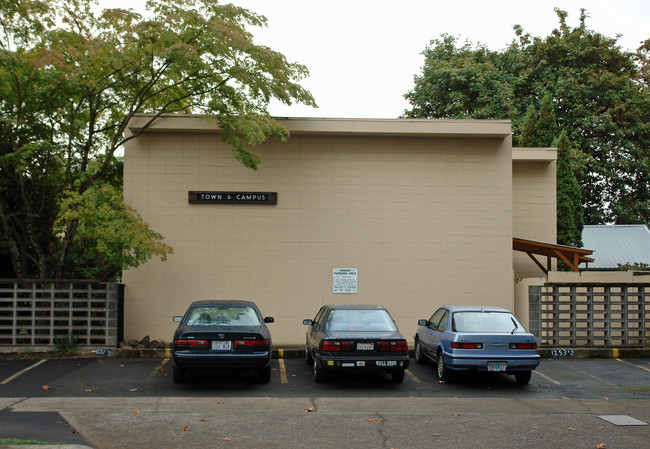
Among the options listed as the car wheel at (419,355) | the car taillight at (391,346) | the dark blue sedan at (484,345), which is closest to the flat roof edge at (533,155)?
the car wheel at (419,355)

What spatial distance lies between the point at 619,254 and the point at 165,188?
67.9 ft

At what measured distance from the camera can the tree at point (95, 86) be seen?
13.5 m

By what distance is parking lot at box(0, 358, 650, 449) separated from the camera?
24.7 feet

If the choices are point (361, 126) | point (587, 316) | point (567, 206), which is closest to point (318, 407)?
point (361, 126)

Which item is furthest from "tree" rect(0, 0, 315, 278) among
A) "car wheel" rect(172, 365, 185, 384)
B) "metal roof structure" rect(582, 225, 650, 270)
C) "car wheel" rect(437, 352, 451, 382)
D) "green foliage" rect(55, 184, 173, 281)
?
"metal roof structure" rect(582, 225, 650, 270)

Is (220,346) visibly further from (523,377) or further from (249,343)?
(523,377)

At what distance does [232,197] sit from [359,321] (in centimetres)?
611

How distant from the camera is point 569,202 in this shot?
22188 mm

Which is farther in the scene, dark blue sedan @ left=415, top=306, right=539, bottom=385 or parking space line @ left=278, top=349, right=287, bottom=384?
parking space line @ left=278, top=349, right=287, bottom=384

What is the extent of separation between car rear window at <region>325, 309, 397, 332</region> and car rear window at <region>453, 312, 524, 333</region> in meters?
1.29

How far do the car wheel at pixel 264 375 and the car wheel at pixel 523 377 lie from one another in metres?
4.77

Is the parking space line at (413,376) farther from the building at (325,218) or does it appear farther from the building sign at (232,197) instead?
the building sign at (232,197)

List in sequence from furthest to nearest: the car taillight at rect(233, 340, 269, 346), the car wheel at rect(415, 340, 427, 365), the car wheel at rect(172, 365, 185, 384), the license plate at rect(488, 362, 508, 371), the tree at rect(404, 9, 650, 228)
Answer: the tree at rect(404, 9, 650, 228)
the car wheel at rect(415, 340, 427, 365)
the car wheel at rect(172, 365, 185, 384)
the license plate at rect(488, 362, 508, 371)
the car taillight at rect(233, 340, 269, 346)

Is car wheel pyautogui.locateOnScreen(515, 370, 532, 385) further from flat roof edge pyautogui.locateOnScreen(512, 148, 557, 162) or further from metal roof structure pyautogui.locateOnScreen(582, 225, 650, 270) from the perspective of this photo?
metal roof structure pyautogui.locateOnScreen(582, 225, 650, 270)
